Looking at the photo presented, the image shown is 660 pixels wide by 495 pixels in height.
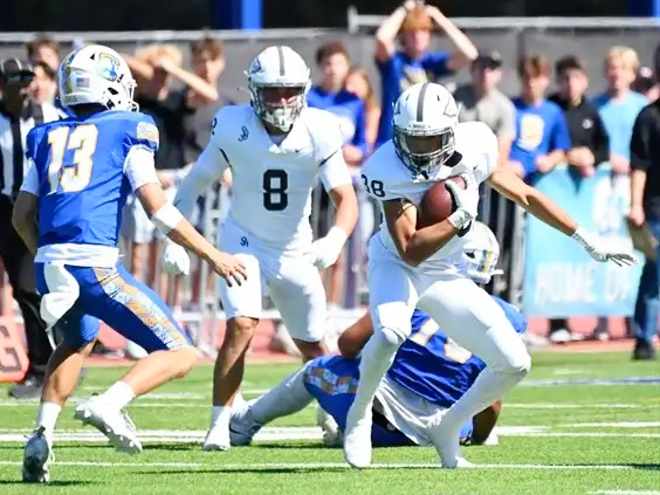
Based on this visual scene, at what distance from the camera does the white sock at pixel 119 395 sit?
8250 millimetres

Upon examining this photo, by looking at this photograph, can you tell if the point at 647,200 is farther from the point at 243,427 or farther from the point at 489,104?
the point at 243,427

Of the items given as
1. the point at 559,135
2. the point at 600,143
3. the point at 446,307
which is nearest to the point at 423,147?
the point at 446,307

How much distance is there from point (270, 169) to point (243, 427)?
1.21 meters

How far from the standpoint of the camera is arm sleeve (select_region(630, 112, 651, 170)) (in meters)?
14.2

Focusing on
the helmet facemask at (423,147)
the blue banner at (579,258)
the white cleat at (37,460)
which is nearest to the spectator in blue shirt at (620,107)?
the blue banner at (579,258)

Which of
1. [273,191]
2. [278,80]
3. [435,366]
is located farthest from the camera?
[273,191]

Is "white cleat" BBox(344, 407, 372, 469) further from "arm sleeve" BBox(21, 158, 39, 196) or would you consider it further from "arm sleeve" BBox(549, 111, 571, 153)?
"arm sleeve" BBox(549, 111, 571, 153)

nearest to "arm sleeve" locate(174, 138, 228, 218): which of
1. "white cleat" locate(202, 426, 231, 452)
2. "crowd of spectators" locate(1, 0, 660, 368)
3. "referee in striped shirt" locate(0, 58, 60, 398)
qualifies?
"white cleat" locate(202, 426, 231, 452)

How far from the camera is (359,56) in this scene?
56.0 feet

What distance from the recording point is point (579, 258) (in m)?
16.0

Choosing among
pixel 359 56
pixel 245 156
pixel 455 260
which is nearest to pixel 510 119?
pixel 359 56

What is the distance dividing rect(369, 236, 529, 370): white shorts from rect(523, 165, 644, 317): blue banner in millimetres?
6902

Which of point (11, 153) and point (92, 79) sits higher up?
point (92, 79)

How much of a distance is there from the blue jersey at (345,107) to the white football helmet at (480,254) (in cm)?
547
